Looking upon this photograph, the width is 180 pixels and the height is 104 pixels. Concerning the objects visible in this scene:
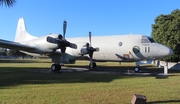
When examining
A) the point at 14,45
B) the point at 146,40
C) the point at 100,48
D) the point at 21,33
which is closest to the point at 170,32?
the point at 146,40

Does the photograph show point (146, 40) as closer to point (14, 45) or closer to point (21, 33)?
point (14, 45)

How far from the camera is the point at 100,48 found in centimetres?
1978

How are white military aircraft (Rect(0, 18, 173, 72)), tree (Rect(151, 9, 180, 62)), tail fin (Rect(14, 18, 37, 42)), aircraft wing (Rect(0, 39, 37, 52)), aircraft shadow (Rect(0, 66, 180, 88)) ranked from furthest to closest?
tail fin (Rect(14, 18, 37, 42)) → tree (Rect(151, 9, 180, 62)) → white military aircraft (Rect(0, 18, 173, 72)) → aircraft wing (Rect(0, 39, 37, 52)) → aircraft shadow (Rect(0, 66, 180, 88))

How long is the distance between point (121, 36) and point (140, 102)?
14651mm

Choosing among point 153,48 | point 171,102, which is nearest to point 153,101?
point 171,102

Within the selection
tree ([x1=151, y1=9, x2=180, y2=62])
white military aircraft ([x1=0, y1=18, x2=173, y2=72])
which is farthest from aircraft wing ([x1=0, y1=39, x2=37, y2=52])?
tree ([x1=151, y1=9, x2=180, y2=62])

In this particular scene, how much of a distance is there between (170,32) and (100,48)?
10.2m

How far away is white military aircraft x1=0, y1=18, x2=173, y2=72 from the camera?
16.8 m

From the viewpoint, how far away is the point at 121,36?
1945 centimetres

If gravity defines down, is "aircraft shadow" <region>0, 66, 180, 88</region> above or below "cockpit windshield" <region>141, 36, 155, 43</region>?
below

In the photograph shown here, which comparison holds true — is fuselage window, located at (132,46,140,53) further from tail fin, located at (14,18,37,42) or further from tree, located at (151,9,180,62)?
tail fin, located at (14,18,37,42)

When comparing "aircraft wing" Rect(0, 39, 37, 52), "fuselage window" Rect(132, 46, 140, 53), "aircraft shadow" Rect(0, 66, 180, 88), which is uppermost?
"aircraft wing" Rect(0, 39, 37, 52)

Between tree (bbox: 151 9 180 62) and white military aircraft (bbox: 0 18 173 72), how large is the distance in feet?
A: 24.3

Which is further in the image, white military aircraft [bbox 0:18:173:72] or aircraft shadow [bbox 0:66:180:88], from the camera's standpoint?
white military aircraft [bbox 0:18:173:72]
